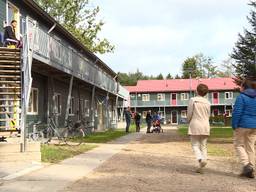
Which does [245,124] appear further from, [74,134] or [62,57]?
[74,134]

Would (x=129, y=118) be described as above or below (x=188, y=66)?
below

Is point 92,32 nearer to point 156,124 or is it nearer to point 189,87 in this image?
point 156,124

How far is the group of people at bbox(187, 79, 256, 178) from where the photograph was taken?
11219 mm

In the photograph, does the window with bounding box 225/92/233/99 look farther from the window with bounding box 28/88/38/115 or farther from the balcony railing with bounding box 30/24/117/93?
the window with bounding box 28/88/38/115

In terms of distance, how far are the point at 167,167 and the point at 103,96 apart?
37.9 metres

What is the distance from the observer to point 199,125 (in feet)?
38.3

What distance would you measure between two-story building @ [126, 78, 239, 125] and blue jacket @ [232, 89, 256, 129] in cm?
7886

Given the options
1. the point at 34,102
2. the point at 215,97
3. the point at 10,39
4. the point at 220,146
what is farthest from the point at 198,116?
the point at 215,97

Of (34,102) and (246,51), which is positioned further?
(246,51)

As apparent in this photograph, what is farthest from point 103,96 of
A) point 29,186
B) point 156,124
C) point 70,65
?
point 29,186

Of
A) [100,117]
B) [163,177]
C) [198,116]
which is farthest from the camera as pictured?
[100,117]

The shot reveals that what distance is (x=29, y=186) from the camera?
9.53 metres

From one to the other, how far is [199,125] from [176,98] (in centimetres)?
8144

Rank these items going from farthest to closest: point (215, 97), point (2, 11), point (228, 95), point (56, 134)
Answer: point (215, 97) → point (228, 95) → point (56, 134) → point (2, 11)
